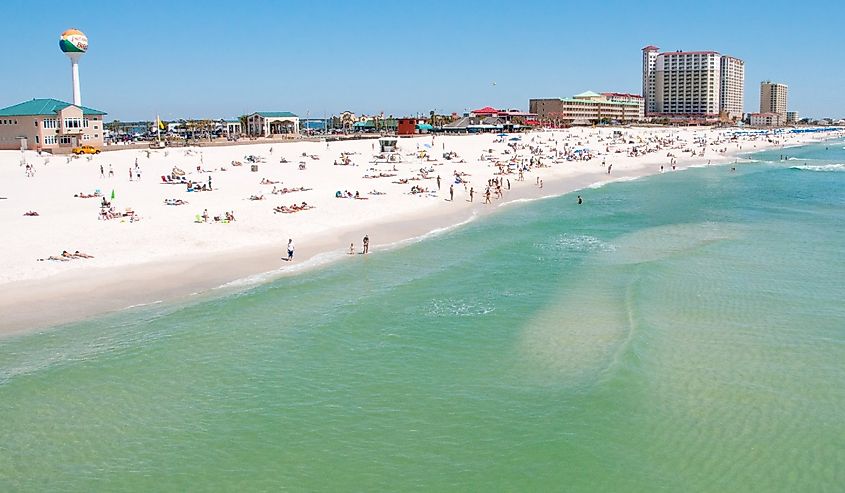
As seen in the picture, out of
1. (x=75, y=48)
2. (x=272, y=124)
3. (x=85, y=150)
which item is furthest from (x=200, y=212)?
(x=272, y=124)

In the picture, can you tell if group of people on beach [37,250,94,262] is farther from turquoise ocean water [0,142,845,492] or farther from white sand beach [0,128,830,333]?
turquoise ocean water [0,142,845,492]

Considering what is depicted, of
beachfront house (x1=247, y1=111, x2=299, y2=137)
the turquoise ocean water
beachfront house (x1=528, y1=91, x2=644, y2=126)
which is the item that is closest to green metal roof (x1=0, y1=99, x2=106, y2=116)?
beachfront house (x1=247, y1=111, x2=299, y2=137)

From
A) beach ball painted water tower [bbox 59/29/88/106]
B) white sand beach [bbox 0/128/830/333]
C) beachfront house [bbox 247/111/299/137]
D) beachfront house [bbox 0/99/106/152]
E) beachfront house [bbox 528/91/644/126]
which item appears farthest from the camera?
beachfront house [bbox 528/91/644/126]

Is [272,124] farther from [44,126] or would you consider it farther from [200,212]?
[200,212]

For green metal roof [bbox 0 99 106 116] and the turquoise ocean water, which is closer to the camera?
the turquoise ocean water

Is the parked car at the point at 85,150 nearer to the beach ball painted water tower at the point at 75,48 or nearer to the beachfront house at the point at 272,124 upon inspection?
the beach ball painted water tower at the point at 75,48

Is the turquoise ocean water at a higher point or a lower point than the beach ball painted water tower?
lower

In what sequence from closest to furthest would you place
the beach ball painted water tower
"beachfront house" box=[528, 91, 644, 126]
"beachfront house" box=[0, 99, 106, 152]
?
1. "beachfront house" box=[0, 99, 106, 152]
2. the beach ball painted water tower
3. "beachfront house" box=[528, 91, 644, 126]
